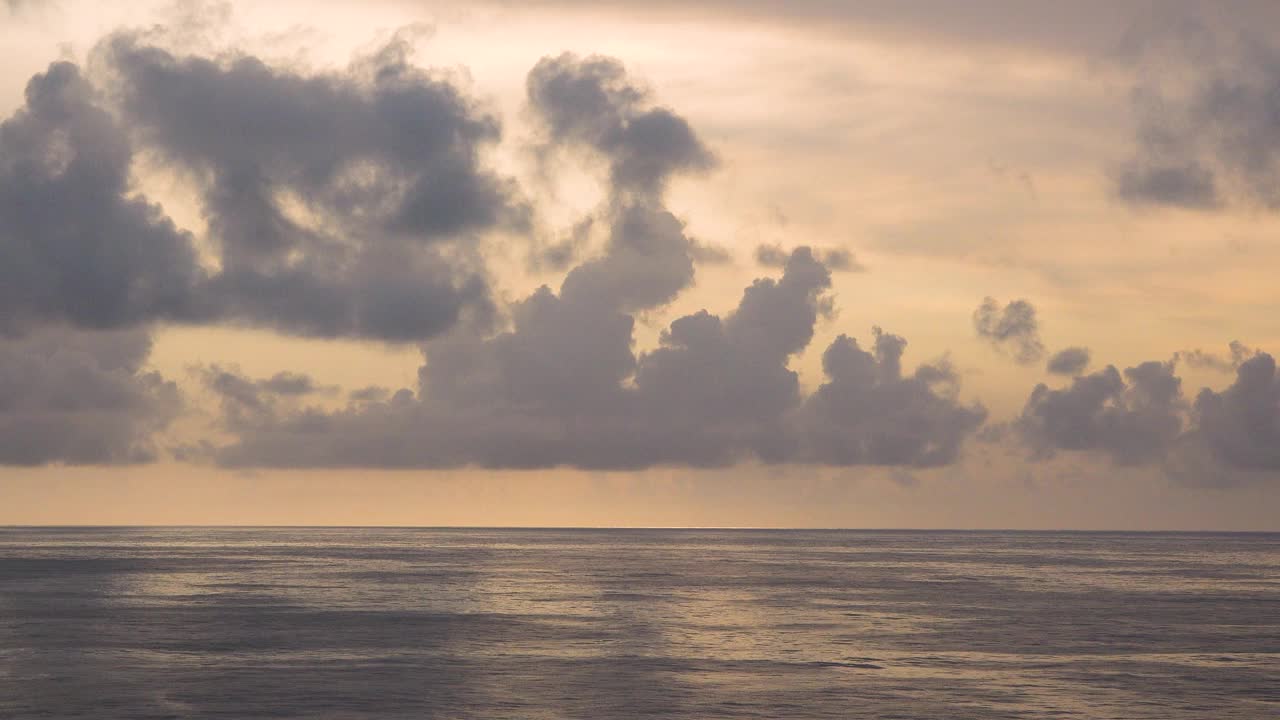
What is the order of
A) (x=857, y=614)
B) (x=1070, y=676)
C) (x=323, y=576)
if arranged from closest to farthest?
(x=1070, y=676) < (x=857, y=614) < (x=323, y=576)

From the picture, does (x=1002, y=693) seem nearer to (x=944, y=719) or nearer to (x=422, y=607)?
(x=944, y=719)

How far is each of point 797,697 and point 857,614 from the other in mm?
45243

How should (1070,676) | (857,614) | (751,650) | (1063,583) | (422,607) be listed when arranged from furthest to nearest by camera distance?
(1063,583)
(422,607)
(857,614)
(751,650)
(1070,676)

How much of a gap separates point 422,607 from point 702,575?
6508 centimetres

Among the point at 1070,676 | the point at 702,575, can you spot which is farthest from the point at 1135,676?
the point at 702,575

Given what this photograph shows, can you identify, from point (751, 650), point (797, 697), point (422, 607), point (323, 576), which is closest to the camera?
point (797, 697)

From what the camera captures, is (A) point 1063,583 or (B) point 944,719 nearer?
(B) point 944,719

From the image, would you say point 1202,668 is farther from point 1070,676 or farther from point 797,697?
point 797,697

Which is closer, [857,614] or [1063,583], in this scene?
[857,614]

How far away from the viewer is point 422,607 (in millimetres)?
110688

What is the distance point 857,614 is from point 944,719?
A: 50.0 metres

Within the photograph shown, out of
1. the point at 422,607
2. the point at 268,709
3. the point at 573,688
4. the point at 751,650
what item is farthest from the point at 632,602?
the point at 268,709

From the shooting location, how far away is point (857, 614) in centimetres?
10356

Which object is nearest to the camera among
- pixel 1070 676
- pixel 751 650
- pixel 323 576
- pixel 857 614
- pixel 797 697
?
pixel 797 697
